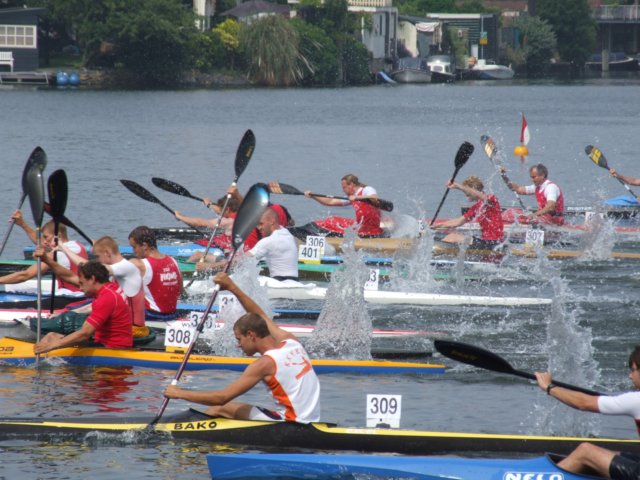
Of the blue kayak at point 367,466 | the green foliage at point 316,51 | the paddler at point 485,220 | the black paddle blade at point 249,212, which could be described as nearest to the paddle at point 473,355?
the blue kayak at point 367,466

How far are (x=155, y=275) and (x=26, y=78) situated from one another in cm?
7859

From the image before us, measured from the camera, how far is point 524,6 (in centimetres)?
15562

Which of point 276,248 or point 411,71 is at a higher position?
point 411,71

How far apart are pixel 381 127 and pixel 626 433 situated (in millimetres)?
52045

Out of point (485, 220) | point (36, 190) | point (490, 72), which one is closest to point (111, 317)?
point (36, 190)

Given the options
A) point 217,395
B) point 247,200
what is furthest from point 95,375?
point 217,395

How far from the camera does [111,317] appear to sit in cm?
1354

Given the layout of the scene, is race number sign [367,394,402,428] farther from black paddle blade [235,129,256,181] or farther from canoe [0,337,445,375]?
black paddle blade [235,129,256,181]

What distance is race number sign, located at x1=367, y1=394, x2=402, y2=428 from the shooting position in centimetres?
1065

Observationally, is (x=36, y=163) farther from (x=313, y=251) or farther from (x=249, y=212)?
(x=313, y=251)

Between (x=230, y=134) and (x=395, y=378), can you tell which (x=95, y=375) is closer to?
(x=395, y=378)

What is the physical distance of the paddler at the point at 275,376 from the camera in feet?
33.1

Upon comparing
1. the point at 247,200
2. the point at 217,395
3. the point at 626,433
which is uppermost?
the point at 247,200

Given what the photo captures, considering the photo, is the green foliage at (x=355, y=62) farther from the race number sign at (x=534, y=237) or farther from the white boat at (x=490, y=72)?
the race number sign at (x=534, y=237)
